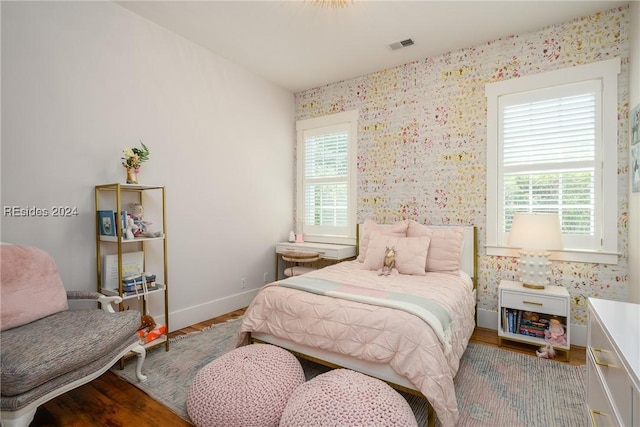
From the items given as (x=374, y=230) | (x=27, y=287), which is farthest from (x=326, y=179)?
(x=27, y=287)

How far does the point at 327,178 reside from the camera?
169 inches

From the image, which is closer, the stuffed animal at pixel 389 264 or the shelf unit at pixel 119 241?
the shelf unit at pixel 119 241

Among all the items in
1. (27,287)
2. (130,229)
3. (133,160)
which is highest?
(133,160)

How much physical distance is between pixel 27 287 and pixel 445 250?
3202 mm

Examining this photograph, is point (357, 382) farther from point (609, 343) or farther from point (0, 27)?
point (0, 27)

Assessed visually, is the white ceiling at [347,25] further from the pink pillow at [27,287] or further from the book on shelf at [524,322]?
the book on shelf at [524,322]

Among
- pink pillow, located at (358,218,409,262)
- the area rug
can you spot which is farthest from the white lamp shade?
pink pillow, located at (358,218,409,262)

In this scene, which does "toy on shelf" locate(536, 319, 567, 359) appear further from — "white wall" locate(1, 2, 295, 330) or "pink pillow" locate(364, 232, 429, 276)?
"white wall" locate(1, 2, 295, 330)

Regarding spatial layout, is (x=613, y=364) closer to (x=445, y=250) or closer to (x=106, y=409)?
(x=445, y=250)

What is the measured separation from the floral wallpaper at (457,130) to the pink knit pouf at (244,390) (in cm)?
238

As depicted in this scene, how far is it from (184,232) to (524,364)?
10.6 ft

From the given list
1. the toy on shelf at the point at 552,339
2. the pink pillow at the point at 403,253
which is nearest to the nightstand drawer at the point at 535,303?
the toy on shelf at the point at 552,339

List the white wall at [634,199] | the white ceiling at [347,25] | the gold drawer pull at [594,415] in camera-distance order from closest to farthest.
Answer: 1. the gold drawer pull at [594,415]
2. the white wall at [634,199]
3. the white ceiling at [347,25]

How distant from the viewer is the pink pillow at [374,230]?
3.34 m
